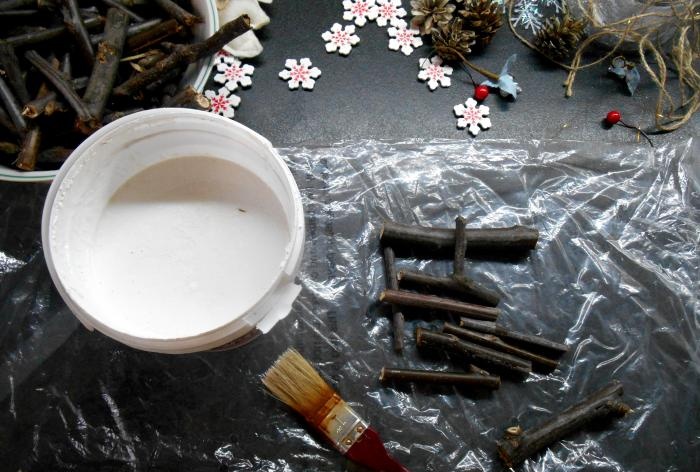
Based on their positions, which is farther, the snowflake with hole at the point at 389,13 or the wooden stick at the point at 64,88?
the snowflake with hole at the point at 389,13

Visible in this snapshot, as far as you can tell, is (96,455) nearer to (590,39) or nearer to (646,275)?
(646,275)

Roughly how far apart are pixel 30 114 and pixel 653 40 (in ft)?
3.40

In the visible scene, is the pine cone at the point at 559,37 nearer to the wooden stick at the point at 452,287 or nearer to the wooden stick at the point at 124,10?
the wooden stick at the point at 452,287

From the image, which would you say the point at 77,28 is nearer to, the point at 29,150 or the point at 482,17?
the point at 29,150

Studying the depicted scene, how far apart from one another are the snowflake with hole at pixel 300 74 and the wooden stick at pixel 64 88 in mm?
344

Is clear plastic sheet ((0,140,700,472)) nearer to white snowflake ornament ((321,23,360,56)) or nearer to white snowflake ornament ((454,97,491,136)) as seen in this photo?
white snowflake ornament ((454,97,491,136))

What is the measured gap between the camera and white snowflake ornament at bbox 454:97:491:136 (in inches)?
39.5

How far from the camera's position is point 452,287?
0.85 m

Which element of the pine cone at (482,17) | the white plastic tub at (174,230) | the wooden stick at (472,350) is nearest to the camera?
the white plastic tub at (174,230)

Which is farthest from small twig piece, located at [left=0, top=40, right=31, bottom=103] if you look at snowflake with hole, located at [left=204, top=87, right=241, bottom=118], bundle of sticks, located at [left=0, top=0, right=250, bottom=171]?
snowflake with hole, located at [left=204, top=87, right=241, bottom=118]

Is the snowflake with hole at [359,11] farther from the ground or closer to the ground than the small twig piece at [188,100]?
farther from the ground

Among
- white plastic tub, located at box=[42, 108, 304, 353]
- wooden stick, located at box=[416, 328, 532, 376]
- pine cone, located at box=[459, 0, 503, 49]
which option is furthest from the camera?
pine cone, located at box=[459, 0, 503, 49]

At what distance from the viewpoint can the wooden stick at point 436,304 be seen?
0.82 metres

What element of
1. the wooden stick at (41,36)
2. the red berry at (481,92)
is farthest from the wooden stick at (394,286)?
the wooden stick at (41,36)
